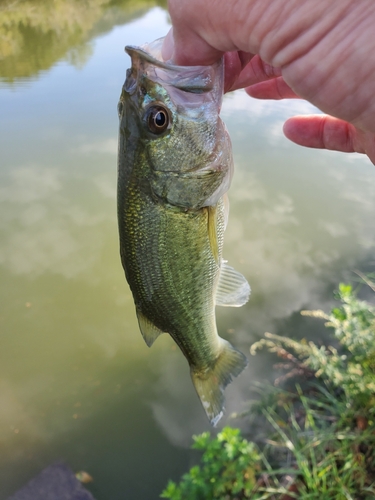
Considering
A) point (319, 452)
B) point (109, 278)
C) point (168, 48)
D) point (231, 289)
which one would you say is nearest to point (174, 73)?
point (168, 48)

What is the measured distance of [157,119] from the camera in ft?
3.90

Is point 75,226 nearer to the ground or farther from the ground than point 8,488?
farther from the ground

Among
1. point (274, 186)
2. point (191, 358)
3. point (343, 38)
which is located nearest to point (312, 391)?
point (191, 358)

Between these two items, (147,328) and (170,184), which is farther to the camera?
(147,328)

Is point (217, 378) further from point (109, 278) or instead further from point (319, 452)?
point (109, 278)

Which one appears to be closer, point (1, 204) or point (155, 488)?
point (155, 488)

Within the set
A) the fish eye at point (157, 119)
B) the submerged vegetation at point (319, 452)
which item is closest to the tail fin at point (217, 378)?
the submerged vegetation at point (319, 452)

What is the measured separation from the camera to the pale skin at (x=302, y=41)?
895 mm

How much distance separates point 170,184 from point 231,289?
0.58 meters

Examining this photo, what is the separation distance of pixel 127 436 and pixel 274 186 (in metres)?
3.58

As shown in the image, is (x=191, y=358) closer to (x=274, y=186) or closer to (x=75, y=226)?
(x=75, y=226)

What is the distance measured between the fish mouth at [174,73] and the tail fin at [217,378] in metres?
1.05

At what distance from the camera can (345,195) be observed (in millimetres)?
4977

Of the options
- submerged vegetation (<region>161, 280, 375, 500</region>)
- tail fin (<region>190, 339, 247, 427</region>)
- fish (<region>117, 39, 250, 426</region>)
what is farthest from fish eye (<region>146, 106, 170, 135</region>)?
submerged vegetation (<region>161, 280, 375, 500</region>)
